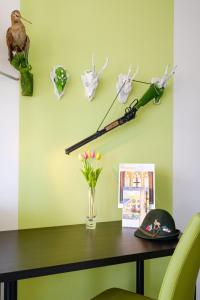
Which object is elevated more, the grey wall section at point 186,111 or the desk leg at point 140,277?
the grey wall section at point 186,111

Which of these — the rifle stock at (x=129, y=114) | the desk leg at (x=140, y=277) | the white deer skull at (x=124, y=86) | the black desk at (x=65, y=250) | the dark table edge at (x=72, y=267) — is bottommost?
the desk leg at (x=140, y=277)

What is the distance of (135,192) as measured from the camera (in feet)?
5.58

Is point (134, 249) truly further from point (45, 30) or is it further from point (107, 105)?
point (45, 30)

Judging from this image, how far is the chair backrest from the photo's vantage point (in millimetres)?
1069

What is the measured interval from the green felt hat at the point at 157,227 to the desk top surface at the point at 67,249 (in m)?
0.03

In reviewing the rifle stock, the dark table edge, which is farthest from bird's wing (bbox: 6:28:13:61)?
the dark table edge

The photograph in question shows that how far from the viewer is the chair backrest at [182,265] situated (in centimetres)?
107

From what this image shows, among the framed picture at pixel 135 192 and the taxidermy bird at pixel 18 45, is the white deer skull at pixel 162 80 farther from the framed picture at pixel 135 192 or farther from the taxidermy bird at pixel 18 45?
the taxidermy bird at pixel 18 45

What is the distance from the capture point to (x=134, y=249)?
4.41 feet

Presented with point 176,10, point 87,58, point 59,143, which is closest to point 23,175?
point 59,143

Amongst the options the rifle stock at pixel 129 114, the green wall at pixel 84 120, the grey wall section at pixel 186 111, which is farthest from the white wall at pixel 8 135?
the grey wall section at pixel 186 111

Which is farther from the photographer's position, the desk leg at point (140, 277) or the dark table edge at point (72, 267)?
the desk leg at point (140, 277)

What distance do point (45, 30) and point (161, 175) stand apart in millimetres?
1057

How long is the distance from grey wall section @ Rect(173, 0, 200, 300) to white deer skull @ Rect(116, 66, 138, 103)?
0.36 m
